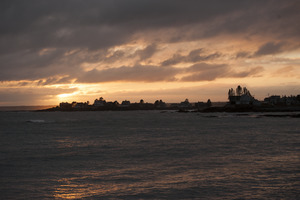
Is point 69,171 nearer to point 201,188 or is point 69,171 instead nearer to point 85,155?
point 85,155

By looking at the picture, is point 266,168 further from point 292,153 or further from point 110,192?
point 110,192

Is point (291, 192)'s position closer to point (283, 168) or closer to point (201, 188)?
point (201, 188)

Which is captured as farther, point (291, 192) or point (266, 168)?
point (266, 168)

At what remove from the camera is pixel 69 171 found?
21625mm

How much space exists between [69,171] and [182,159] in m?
9.57

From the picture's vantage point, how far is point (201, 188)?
1598 centimetres

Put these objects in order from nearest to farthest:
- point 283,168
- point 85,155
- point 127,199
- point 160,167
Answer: point 127,199, point 283,168, point 160,167, point 85,155

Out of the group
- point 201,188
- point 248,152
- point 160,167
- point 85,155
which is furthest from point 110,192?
point 248,152

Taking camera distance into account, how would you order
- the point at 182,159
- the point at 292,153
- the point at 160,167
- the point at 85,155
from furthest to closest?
1. the point at 85,155
2. the point at 292,153
3. the point at 182,159
4. the point at 160,167

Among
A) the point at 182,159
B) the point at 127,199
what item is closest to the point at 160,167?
the point at 182,159

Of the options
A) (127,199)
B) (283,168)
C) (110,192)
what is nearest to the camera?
(127,199)

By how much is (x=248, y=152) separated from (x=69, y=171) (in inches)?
675

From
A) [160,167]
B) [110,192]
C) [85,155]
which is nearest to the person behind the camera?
[110,192]

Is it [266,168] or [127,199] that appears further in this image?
[266,168]
